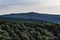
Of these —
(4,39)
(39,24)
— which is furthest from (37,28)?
(4,39)

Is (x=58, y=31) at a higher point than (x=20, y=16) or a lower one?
lower

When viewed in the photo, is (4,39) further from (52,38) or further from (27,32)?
(52,38)

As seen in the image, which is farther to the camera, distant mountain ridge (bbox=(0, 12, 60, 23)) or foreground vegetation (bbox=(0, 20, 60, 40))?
distant mountain ridge (bbox=(0, 12, 60, 23))

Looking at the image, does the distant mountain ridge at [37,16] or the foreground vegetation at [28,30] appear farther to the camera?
the distant mountain ridge at [37,16]

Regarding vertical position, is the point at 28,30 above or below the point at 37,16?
below

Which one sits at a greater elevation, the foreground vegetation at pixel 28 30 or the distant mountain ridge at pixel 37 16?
the distant mountain ridge at pixel 37 16

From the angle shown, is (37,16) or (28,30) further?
(37,16)

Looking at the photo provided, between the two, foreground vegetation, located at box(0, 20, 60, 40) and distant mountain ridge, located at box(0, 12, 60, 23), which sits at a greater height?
distant mountain ridge, located at box(0, 12, 60, 23)

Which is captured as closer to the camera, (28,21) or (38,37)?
(38,37)
